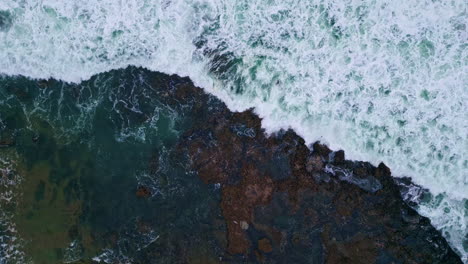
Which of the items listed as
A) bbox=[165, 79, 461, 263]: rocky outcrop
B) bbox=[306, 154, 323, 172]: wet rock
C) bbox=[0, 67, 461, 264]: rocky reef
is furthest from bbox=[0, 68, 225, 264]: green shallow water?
bbox=[306, 154, 323, 172]: wet rock

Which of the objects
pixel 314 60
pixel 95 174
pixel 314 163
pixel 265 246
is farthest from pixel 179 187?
pixel 314 60

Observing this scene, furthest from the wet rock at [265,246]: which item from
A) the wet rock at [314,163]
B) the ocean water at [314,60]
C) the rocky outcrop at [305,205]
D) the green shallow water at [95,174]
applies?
the ocean water at [314,60]

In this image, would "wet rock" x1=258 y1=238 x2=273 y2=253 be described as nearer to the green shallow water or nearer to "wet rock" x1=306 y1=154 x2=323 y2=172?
the green shallow water

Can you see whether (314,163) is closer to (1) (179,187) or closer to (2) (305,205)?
(2) (305,205)

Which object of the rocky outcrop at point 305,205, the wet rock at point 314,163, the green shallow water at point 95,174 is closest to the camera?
the rocky outcrop at point 305,205

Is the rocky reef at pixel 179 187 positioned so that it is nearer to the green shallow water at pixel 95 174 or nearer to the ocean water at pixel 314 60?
the green shallow water at pixel 95 174

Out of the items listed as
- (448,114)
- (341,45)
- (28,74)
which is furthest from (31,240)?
(448,114)
